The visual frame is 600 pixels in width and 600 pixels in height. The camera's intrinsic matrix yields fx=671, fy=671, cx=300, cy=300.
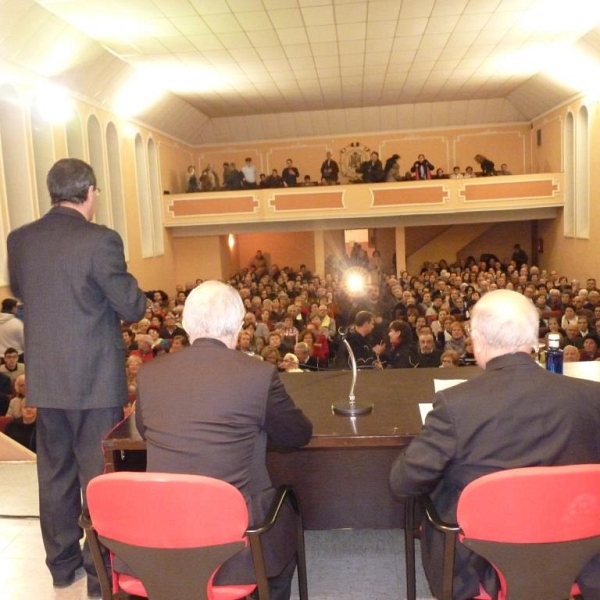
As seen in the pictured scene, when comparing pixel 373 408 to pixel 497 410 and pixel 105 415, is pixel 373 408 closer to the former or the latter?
pixel 497 410

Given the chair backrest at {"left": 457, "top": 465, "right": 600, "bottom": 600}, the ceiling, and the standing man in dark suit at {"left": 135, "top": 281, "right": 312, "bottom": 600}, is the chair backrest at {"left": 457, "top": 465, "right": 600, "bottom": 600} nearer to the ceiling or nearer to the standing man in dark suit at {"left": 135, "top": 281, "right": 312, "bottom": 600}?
the standing man in dark suit at {"left": 135, "top": 281, "right": 312, "bottom": 600}

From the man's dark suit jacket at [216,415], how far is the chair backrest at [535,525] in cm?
62

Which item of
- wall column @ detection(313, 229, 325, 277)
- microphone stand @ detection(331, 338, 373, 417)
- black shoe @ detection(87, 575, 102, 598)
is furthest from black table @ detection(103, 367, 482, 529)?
wall column @ detection(313, 229, 325, 277)

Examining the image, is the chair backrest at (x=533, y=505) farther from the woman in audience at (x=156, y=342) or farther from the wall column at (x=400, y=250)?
the wall column at (x=400, y=250)

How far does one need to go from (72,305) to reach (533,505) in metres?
1.74

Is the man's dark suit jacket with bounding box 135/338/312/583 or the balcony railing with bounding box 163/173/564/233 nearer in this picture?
the man's dark suit jacket with bounding box 135/338/312/583

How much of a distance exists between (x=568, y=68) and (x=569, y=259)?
4385 millimetres

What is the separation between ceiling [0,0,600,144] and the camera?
9.37 m

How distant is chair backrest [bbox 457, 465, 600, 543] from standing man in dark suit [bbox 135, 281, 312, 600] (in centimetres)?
61

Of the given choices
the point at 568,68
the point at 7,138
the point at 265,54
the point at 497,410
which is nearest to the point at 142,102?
the point at 265,54

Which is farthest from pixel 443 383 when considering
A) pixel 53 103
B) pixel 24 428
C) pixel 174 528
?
pixel 53 103

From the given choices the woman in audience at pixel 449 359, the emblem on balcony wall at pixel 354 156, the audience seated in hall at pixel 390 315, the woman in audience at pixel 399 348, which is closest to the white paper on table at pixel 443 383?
the audience seated in hall at pixel 390 315

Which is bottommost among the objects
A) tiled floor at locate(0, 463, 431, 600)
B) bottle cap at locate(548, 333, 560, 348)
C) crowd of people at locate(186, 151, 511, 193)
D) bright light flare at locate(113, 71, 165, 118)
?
tiled floor at locate(0, 463, 431, 600)

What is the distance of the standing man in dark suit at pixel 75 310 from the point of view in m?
2.49
